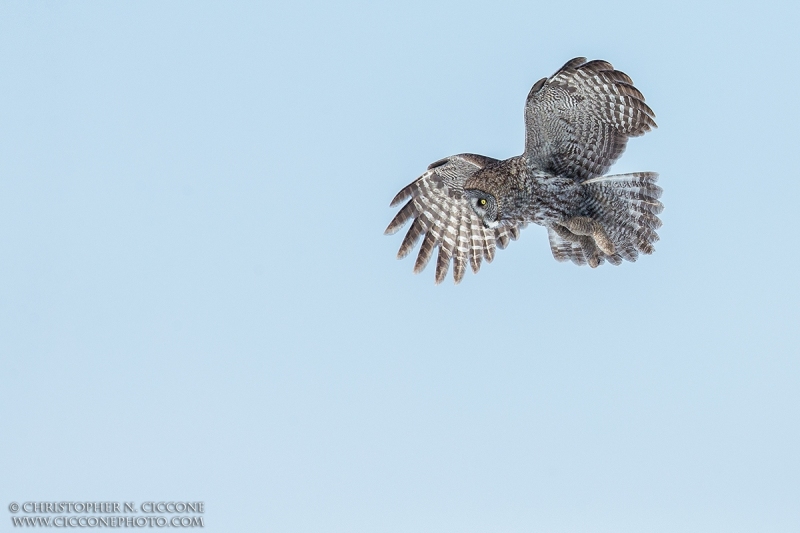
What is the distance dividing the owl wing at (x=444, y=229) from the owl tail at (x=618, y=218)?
135 centimetres

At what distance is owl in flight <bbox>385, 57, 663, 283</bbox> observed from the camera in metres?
14.0

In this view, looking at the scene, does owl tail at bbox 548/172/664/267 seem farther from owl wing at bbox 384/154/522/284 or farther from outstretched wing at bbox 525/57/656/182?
owl wing at bbox 384/154/522/284

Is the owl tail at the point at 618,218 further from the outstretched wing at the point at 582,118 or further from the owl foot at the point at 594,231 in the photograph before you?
the outstretched wing at the point at 582,118

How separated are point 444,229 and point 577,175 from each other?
2.50 m

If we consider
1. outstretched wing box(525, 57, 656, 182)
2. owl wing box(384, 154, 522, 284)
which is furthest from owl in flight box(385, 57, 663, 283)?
owl wing box(384, 154, 522, 284)

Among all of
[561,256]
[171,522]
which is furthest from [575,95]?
[171,522]

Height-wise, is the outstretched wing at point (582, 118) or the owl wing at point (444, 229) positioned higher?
the outstretched wing at point (582, 118)

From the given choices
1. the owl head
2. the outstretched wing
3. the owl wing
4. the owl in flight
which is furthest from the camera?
the owl wing

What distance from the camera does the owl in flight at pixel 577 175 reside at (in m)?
14.0

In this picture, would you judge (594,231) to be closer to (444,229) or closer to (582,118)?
(582,118)

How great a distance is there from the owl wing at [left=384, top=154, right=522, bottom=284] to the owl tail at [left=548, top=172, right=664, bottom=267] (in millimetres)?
1352

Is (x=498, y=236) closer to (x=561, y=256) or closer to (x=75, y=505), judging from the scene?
(x=561, y=256)

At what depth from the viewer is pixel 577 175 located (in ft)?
48.8

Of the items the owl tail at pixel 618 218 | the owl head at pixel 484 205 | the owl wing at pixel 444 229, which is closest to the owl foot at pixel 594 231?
the owl tail at pixel 618 218
